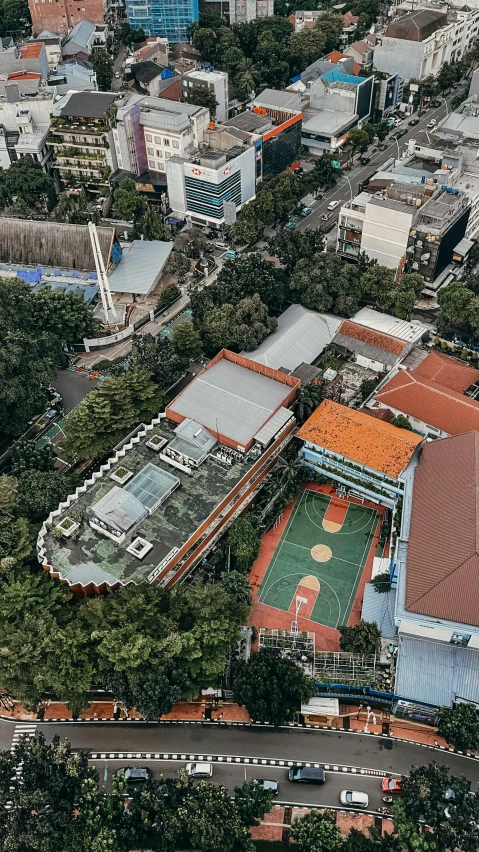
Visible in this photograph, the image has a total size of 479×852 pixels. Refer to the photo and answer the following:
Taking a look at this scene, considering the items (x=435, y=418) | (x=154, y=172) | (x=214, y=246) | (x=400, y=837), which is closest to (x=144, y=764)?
(x=400, y=837)

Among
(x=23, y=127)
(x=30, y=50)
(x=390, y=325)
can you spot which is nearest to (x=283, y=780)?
(x=390, y=325)

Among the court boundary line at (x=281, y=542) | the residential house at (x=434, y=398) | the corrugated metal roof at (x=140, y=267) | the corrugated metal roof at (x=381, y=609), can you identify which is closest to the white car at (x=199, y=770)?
the court boundary line at (x=281, y=542)

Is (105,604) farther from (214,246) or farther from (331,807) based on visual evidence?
(214,246)

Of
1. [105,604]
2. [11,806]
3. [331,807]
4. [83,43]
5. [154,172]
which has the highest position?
[83,43]

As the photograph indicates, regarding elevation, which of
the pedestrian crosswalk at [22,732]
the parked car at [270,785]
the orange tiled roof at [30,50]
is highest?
the orange tiled roof at [30,50]

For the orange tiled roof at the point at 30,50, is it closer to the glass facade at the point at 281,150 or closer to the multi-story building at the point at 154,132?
the multi-story building at the point at 154,132

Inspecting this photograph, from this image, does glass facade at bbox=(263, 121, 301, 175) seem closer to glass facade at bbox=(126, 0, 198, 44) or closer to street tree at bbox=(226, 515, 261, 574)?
glass facade at bbox=(126, 0, 198, 44)
